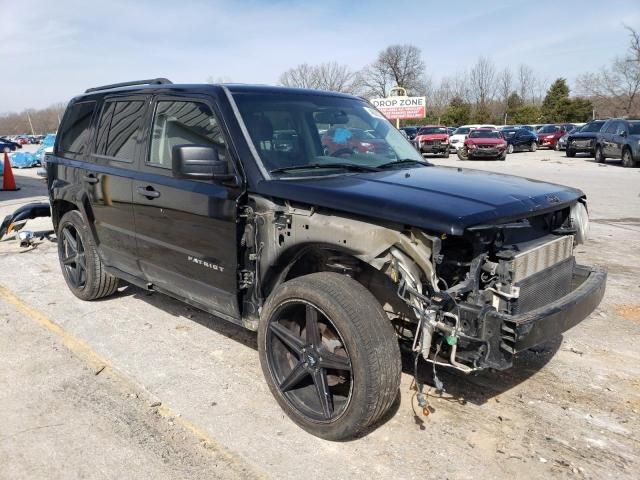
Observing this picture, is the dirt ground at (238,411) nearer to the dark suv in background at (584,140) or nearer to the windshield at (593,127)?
the dark suv in background at (584,140)

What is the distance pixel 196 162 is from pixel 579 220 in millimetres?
2461

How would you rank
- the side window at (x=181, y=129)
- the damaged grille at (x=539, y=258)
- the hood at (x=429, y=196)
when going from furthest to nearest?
the side window at (x=181, y=129), the damaged grille at (x=539, y=258), the hood at (x=429, y=196)

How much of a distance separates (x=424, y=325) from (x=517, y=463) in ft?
3.02

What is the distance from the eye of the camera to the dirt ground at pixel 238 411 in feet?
9.06

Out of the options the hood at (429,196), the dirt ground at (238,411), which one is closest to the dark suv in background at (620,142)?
the dirt ground at (238,411)

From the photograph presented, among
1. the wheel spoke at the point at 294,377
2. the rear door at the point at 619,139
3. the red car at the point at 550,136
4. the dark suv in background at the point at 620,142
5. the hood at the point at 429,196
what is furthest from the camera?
the red car at the point at 550,136

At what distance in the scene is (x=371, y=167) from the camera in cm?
367

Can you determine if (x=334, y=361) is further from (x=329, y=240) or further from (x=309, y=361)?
(x=329, y=240)

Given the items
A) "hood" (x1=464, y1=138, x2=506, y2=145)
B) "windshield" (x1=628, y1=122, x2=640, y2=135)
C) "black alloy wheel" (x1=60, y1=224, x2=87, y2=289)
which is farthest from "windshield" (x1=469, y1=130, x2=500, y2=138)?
"black alloy wheel" (x1=60, y1=224, x2=87, y2=289)

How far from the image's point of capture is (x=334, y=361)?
113 inches

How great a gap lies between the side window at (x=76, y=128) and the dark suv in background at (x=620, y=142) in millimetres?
19610

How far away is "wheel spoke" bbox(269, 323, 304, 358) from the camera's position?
10.1 ft

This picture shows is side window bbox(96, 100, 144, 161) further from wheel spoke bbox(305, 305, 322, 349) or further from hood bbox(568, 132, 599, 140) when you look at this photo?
hood bbox(568, 132, 599, 140)

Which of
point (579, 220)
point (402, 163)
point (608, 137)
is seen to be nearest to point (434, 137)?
point (608, 137)
